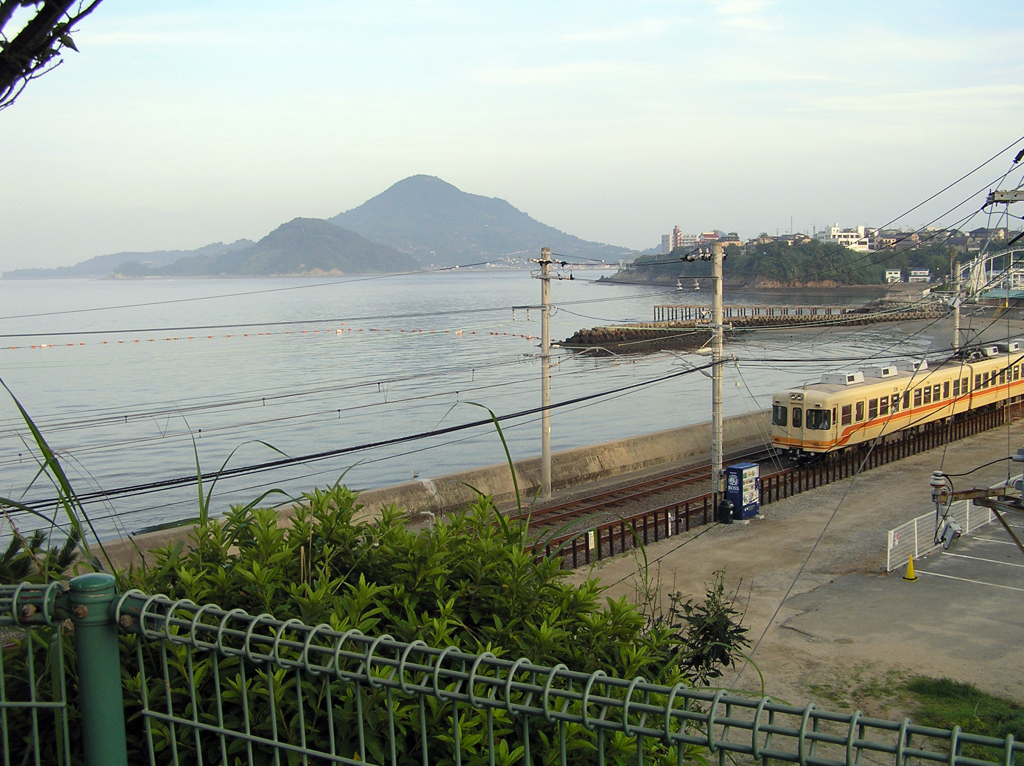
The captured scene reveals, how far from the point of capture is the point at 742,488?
21172 mm

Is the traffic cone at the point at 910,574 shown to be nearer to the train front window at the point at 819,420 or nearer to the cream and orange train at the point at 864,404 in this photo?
the cream and orange train at the point at 864,404

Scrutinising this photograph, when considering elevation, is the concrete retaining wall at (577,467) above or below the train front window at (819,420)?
below

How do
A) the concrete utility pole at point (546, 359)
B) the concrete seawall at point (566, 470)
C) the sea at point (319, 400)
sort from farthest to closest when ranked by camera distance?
the sea at point (319, 400) → the concrete utility pole at point (546, 359) → the concrete seawall at point (566, 470)

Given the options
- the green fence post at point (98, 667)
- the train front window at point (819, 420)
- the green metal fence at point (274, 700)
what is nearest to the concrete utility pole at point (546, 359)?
the train front window at point (819, 420)

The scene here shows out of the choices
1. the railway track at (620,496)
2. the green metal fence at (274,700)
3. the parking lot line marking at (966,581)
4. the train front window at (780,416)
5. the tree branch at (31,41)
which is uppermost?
the tree branch at (31,41)

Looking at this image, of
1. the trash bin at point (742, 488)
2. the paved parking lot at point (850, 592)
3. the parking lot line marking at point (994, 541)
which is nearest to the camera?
the paved parking lot at point (850, 592)

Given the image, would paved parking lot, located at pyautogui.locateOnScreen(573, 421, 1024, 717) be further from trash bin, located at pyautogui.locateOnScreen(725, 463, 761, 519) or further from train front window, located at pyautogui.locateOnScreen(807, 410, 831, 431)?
train front window, located at pyautogui.locateOnScreen(807, 410, 831, 431)

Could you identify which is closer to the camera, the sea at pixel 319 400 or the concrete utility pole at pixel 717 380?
the concrete utility pole at pixel 717 380

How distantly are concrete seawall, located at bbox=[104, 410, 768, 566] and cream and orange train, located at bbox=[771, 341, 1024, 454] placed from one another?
3029mm

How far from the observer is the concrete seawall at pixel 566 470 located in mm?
21766

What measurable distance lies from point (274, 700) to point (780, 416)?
90.3ft

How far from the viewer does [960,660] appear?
41.3 ft

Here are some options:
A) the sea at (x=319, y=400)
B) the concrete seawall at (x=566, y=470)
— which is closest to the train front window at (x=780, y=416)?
the sea at (x=319, y=400)

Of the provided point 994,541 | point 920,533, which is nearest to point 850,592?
point 920,533
